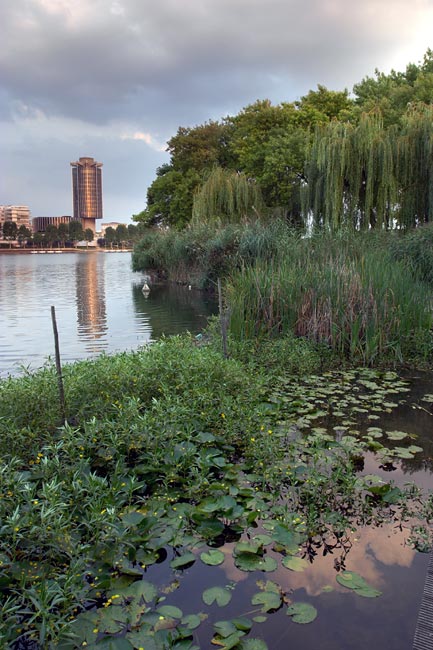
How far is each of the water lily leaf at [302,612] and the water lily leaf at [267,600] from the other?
8cm

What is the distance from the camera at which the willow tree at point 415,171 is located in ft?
51.7

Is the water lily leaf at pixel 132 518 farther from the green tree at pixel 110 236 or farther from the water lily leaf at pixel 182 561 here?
the green tree at pixel 110 236

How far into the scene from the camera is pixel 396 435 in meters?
4.98

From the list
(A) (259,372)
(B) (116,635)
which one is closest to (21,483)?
(B) (116,635)

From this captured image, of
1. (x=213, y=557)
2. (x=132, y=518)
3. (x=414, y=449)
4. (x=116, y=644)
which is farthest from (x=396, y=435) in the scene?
(x=116, y=644)

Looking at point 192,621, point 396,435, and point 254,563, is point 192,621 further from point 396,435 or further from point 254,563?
point 396,435

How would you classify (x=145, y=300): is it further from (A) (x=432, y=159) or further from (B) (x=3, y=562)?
(B) (x=3, y=562)

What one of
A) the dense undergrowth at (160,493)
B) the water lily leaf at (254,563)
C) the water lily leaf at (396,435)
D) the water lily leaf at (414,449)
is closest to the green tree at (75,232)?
the dense undergrowth at (160,493)

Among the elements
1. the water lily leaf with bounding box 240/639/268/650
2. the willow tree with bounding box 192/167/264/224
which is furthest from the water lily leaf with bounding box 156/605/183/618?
the willow tree with bounding box 192/167/264/224

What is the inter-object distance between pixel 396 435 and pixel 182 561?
108 inches

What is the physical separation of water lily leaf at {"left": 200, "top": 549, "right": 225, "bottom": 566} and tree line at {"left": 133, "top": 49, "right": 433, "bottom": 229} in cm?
1306

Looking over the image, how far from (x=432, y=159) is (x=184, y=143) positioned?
941 inches

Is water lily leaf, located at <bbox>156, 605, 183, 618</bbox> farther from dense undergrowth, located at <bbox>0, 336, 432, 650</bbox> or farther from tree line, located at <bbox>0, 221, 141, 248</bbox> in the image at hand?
tree line, located at <bbox>0, 221, 141, 248</bbox>

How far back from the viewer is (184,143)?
3616cm
